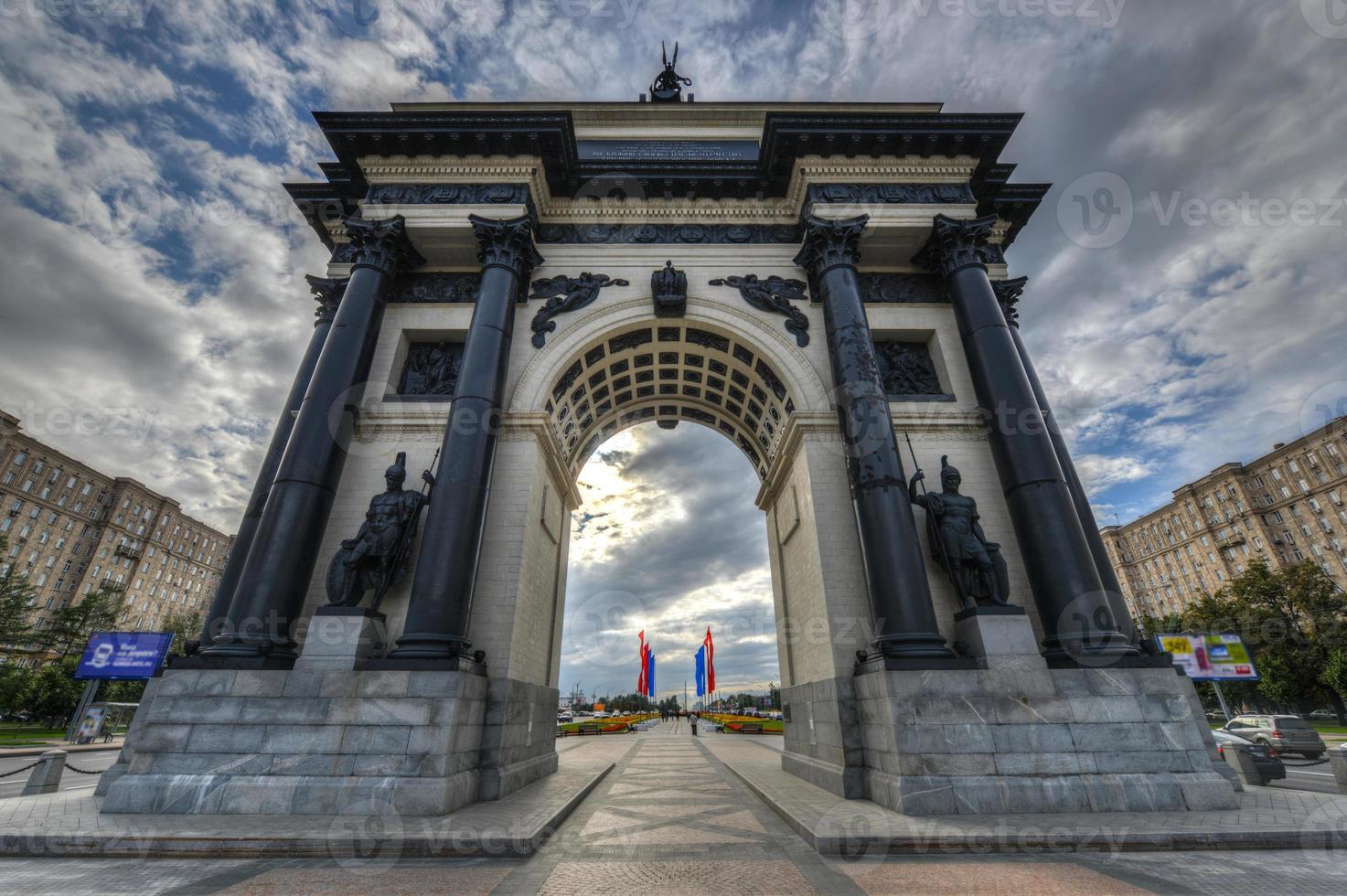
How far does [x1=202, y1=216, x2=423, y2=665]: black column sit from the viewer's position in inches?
392

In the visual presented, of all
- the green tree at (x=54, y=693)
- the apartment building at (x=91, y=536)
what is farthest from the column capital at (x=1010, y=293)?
the apartment building at (x=91, y=536)

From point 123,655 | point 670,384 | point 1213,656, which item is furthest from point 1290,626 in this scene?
point 123,655

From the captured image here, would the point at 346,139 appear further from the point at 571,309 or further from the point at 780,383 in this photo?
the point at 780,383

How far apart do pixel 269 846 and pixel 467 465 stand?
6789 mm

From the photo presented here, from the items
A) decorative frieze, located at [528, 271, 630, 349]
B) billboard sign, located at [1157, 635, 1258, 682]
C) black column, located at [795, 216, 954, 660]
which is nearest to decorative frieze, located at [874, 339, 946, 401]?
black column, located at [795, 216, 954, 660]

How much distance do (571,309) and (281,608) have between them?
32.8ft

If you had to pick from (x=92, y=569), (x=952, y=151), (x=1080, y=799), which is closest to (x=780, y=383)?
(x=952, y=151)

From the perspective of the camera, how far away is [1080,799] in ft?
26.9

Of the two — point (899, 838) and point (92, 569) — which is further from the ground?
point (92, 569)

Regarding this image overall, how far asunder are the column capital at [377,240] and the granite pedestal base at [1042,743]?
1558cm

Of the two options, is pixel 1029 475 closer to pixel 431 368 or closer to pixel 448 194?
pixel 431 368

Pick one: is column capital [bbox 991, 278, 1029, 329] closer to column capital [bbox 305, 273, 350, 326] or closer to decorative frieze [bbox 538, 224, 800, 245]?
decorative frieze [bbox 538, 224, 800, 245]

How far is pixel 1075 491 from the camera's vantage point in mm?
13641

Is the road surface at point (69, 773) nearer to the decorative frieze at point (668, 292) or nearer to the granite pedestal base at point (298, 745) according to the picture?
the granite pedestal base at point (298, 745)
